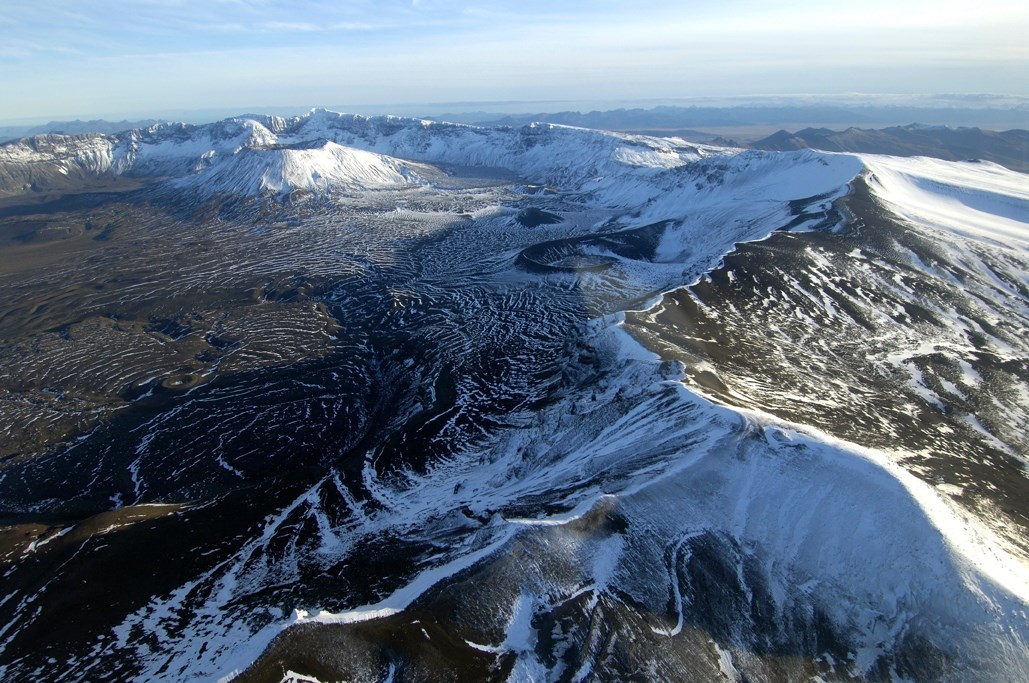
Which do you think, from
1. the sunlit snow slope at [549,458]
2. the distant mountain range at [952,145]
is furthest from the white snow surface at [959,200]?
the distant mountain range at [952,145]

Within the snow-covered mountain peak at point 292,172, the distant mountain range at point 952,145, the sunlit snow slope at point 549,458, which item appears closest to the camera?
the sunlit snow slope at point 549,458

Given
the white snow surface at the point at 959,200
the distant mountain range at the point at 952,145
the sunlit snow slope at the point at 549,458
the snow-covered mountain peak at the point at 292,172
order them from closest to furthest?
the sunlit snow slope at the point at 549,458, the white snow surface at the point at 959,200, the snow-covered mountain peak at the point at 292,172, the distant mountain range at the point at 952,145

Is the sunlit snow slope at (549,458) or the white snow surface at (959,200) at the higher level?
the white snow surface at (959,200)

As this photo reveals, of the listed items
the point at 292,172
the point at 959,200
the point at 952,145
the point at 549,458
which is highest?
the point at 952,145

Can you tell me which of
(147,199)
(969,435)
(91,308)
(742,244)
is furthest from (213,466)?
(147,199)

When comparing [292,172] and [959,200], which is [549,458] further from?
[292,172]

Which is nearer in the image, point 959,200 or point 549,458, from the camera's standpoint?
point 549,458

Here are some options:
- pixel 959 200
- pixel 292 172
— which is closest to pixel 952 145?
pixel 959 200

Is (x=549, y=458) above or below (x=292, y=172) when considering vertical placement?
below

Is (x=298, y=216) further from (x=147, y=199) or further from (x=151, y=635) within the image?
(x=151, y=635)

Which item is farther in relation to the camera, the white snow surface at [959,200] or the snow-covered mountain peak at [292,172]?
the snow-covered mountain peak at [292,172]

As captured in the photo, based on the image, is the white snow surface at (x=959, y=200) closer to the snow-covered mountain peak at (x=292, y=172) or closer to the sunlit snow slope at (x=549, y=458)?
the sunlit snow slope at (x=549, y=458)
